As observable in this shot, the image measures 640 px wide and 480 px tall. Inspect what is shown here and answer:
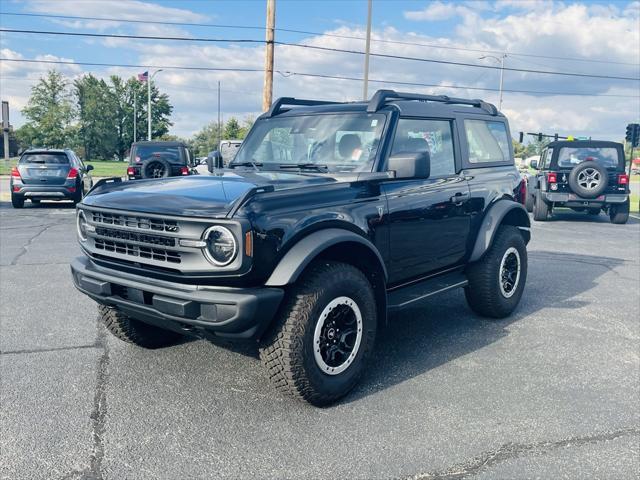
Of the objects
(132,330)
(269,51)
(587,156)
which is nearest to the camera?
(132,330)

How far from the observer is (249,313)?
3219 mm

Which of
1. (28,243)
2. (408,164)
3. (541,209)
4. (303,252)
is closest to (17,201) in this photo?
(28,243)

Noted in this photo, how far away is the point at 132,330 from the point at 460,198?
2850 mm

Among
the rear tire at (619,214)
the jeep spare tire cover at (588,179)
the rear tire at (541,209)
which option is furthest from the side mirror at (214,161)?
the rear tire at (619,214)

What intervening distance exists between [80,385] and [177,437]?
3.44ft

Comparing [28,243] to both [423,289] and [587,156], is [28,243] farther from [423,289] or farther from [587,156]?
[587,156]

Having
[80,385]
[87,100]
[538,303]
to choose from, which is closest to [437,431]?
[80,385]

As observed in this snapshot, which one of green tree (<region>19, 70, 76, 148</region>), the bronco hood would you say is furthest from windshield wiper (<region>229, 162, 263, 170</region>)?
green tree (<region>19, 70, 76, 148</region>)

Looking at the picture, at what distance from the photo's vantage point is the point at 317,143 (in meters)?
4.70

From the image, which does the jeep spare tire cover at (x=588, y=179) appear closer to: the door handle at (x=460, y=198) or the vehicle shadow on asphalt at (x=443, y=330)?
the vehicle shadow on asphalt at (x=443, y=330)

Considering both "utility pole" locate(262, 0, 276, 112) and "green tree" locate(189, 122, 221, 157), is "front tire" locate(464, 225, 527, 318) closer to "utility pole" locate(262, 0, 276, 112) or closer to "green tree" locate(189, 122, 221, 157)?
"utility pole" locate(262, 0, 276, 112)

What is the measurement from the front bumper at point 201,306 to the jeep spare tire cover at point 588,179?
1186 cm

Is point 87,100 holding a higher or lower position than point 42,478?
higher

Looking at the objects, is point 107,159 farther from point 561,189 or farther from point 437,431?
point 437,431
